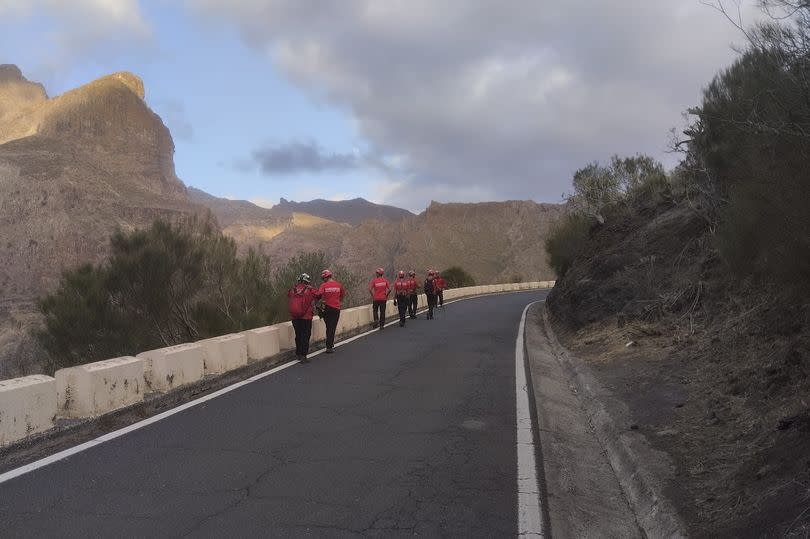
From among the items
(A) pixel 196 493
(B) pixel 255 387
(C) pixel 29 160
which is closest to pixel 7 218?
(C) pixel 29 160

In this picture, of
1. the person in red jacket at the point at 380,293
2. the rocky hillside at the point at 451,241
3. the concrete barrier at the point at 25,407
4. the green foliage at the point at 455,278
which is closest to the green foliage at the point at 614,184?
the person in red jacket at the point at 380,293

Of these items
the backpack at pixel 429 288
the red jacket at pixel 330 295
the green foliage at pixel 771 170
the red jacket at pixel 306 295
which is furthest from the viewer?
the backpack at pixel 429 288

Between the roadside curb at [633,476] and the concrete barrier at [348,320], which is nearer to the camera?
the roadside curb at [633,476]

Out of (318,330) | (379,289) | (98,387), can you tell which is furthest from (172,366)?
(379,289)

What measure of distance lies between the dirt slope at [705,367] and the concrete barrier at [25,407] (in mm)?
5760

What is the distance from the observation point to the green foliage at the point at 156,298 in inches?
956

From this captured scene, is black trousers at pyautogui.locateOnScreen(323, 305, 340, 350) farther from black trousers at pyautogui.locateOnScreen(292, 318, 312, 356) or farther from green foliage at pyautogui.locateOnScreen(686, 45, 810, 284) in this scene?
green foliage at pyautogui.locateOnScreen(686, 45, 810, 284)

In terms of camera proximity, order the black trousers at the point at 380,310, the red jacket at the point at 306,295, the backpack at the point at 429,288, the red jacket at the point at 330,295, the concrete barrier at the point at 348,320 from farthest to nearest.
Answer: the backpack at the point at 429,288 < the black trousers at the point at 380,310 < the concrete barrier at the point at 348,320 < the red jacket at the point at 330,295 < the red jacket at the point at 306,295

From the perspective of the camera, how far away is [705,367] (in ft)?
29.1

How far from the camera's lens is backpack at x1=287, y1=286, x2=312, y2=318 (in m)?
13.0

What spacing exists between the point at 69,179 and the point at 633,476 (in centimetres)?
8071

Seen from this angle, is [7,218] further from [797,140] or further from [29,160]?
[797,140]

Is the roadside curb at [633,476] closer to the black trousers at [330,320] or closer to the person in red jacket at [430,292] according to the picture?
the black trousers at [330,320]

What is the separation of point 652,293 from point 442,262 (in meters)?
102
